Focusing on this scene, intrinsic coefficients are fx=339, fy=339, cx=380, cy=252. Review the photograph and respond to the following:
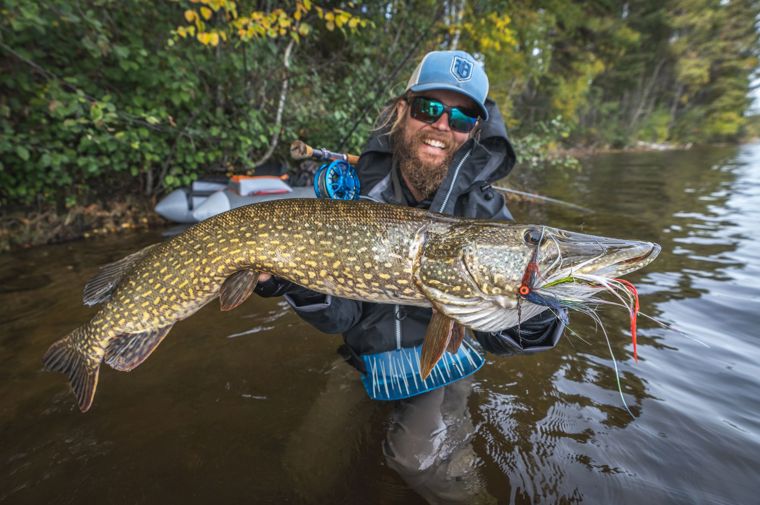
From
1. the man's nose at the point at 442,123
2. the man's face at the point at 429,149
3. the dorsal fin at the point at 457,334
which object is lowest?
the dorsal fin at the point at 457,334

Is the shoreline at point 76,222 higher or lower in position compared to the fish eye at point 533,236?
lower

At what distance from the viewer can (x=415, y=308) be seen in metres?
1.93

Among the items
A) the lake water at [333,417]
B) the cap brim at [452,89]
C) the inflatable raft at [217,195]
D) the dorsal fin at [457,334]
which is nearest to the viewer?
the dorsal fin at [457,334]

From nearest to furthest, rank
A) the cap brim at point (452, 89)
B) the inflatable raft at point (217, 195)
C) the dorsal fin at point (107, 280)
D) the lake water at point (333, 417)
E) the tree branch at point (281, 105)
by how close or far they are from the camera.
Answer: the lake water at point (333, 417) → the dorsal fin at point (107, 280) → the cap brim at point (452, 89) → the inflatable raft at point (217, 195) → the tree branch at point (281, 105)

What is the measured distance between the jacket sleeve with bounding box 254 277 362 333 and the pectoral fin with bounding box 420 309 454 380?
0.55 m

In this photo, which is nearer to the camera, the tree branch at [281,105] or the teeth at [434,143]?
the teeth at [434,143]

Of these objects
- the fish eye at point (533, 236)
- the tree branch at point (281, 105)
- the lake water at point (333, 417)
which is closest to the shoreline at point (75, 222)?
the lake water at point (333, 417)

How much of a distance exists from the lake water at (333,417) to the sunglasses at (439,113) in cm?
143

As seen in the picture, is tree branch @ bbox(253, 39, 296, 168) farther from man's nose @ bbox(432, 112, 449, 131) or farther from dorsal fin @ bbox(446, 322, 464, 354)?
dorsal fin @ bbox(446, 322, 464, 354)

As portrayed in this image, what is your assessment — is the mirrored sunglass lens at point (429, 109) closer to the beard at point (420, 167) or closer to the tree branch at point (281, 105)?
the beard at point (420, 167)

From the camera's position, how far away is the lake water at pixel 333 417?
1647mm

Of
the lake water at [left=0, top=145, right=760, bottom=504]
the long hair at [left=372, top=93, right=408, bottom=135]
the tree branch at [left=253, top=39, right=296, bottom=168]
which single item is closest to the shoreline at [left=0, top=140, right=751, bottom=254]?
the lake water at [left=0, top=145, right=760, bottom=504]

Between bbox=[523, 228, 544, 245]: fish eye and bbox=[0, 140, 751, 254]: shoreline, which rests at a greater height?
bbox=[523, 228, 544, 245]: fish eye

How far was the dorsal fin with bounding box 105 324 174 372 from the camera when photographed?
1.74 meters
